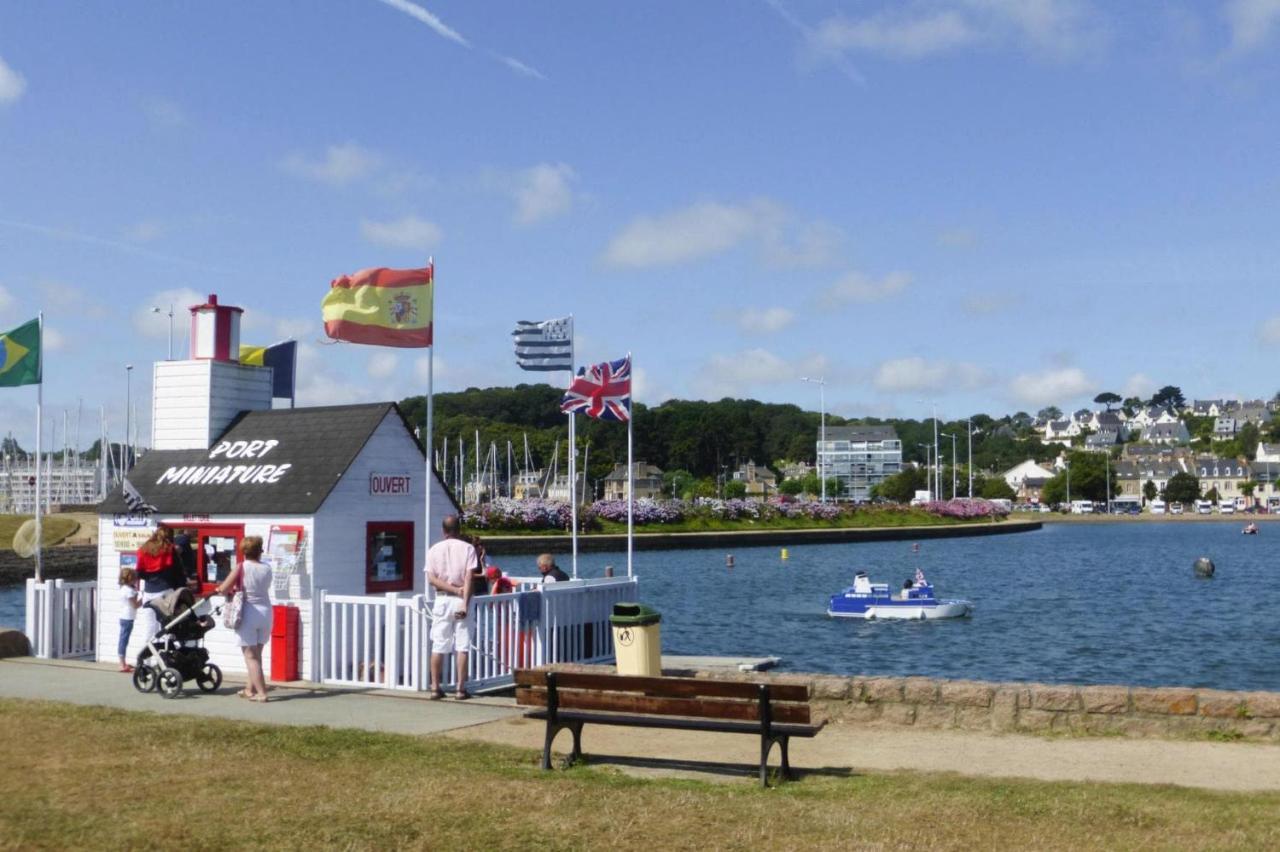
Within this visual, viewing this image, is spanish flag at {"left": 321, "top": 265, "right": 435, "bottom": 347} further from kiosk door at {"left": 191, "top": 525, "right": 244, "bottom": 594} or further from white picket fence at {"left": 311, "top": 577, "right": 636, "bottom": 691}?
white picket fence at {"left": 311, "top": 577, "right": 636, "bottom": 691}

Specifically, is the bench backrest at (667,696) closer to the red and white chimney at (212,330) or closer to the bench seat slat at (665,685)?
the bench seat slat at (665,685)

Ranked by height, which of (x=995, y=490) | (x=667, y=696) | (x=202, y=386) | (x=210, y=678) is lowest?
(x=210, y=678)

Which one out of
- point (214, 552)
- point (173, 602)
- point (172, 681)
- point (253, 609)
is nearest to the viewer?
point (253, 609)

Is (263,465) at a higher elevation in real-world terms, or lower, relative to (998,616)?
higher

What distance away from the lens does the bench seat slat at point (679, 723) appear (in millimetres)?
9555

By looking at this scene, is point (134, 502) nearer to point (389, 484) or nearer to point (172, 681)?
point (389, 484)

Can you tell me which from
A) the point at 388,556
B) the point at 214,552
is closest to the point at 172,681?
the point at 214,552

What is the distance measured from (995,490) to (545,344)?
7103 inches

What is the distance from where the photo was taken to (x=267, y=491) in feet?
55.3

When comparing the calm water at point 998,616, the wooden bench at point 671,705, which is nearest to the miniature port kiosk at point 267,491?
the wooden bench at point 671,705

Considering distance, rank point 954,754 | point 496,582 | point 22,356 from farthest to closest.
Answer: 1. point 22,356
2. point 496,582
3. point 954,754

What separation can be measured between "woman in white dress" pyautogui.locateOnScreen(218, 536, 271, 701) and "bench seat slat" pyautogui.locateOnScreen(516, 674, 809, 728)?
4560mm

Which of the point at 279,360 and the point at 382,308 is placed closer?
the point at 382,308

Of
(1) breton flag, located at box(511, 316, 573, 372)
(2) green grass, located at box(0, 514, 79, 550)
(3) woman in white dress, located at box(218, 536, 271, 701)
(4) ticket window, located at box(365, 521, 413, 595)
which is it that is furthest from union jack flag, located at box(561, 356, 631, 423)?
(2) green grass, located at box(0, 514, 79, 550)
